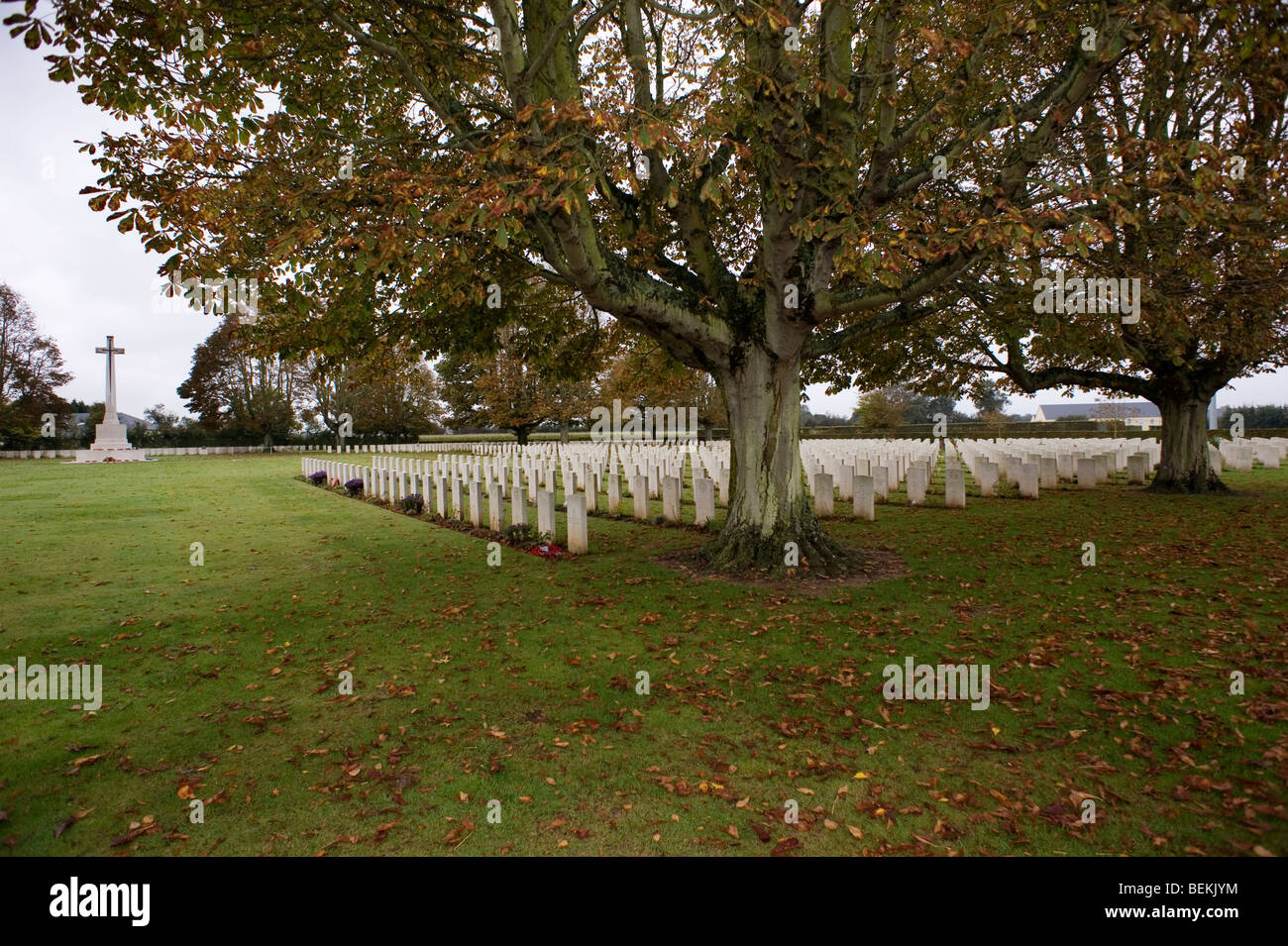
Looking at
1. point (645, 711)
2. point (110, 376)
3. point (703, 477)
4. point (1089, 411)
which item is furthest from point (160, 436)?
point (1089, 411)

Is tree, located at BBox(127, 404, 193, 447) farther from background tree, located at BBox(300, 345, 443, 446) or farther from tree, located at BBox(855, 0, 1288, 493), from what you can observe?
tree, located at BBox(855, 0, 1288, 493)

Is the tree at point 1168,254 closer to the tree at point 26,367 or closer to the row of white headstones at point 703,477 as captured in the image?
the row of white headstones at point 703,477

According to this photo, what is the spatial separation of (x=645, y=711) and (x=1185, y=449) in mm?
17850

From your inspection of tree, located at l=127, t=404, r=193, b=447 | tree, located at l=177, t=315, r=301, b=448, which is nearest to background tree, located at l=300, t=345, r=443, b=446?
tree, located at l=177, t=315, r=301, b=448

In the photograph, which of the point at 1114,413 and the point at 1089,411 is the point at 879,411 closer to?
the point at 1114,413

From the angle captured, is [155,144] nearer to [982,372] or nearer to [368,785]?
[368,785]

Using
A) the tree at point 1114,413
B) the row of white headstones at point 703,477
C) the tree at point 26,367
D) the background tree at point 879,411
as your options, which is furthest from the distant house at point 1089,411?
the tree at point 26,367

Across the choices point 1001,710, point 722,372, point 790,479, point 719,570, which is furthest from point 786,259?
point 1001,710

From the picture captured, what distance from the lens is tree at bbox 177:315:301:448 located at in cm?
5972

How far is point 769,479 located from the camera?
9078 millimetres

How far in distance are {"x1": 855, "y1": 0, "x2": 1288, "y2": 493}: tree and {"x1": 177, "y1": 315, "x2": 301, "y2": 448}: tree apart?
59.7 m

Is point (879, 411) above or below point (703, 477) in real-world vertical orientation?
above

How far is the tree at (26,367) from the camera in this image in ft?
156

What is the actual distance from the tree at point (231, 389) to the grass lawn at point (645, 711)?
184 feet
